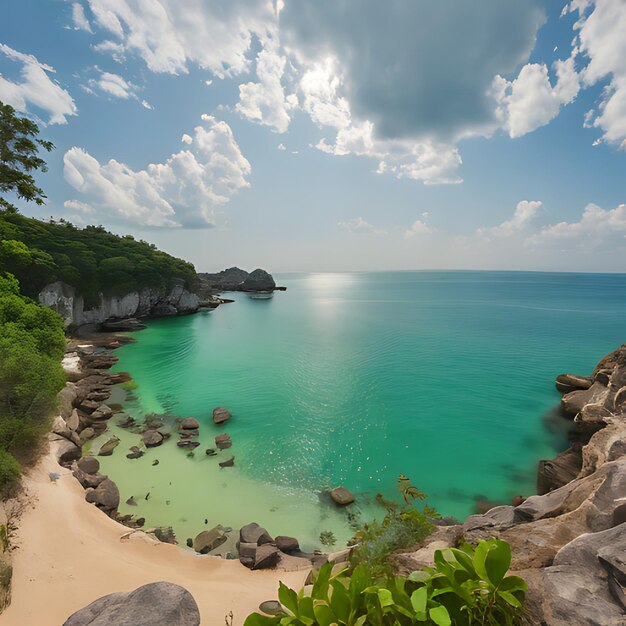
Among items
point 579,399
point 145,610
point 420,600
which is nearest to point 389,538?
point 420,600

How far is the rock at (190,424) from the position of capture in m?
19.0

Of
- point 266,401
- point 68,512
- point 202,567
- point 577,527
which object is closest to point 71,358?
point 266,401

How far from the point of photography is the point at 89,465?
46.4 feet

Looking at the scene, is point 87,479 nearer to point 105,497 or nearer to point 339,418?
point 105,497

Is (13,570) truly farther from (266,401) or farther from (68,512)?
(266,401)

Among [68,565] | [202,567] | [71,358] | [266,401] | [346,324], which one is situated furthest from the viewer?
[346,324]

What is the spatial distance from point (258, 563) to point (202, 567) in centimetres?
178

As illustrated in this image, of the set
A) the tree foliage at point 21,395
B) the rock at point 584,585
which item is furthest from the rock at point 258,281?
the rock at point 584,585

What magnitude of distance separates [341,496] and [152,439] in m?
11.9

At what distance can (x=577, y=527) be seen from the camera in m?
6.65

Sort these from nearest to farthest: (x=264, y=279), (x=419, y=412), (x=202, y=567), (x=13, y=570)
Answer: (x=13, y=570) < (x=202, y=567) < (x=419, y=412) < (x=264, y=279)

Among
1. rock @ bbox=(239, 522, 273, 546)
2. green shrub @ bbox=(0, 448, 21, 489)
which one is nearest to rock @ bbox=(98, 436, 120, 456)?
green shrub @ bbox=(0, 448, 21, 489)

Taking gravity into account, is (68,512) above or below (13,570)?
below

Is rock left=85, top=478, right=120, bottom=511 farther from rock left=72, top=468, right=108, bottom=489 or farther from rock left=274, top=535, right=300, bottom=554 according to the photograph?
rock left=274, top=535, right=300, bottom=554
